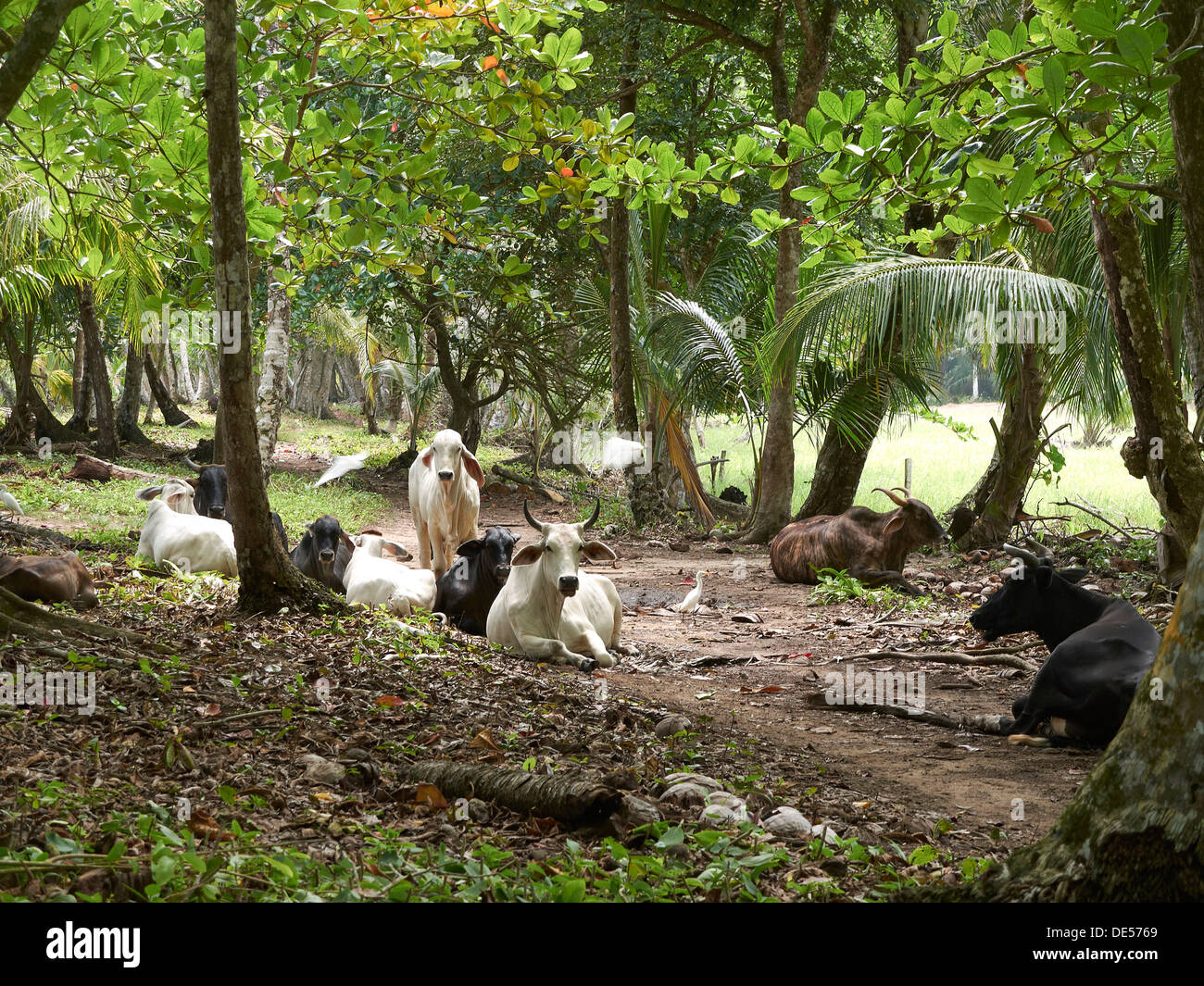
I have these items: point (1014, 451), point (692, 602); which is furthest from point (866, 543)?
point (1014, 451)

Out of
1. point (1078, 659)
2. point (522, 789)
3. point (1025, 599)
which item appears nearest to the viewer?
point (522, 789)

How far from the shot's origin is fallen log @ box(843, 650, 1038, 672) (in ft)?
24.9

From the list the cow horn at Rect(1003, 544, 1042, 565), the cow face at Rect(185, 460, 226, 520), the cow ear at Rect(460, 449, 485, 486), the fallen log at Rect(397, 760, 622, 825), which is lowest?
the fallen log at Rect(397, 760, 622, 825)

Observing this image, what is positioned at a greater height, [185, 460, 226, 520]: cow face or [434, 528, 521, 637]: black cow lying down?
[185, 460, 226, 520]: cow face

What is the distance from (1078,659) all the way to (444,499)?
22.2 feet

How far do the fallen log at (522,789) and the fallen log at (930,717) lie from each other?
2.92 m

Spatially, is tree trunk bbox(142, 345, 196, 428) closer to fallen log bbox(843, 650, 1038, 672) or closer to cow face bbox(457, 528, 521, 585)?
cow face bbox(457, 528, 521, 585)

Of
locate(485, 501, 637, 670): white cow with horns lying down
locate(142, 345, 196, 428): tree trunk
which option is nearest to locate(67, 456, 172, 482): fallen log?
locate(142, 345, 196, 428): tree trunk

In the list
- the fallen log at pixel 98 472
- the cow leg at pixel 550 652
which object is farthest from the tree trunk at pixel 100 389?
the cow leg at pixel 550 652

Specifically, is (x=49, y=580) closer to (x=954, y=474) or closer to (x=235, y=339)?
(x=235, y=339)

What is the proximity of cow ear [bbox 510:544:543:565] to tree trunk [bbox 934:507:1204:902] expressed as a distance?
16.9ft

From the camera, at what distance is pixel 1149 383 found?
26.0 feet

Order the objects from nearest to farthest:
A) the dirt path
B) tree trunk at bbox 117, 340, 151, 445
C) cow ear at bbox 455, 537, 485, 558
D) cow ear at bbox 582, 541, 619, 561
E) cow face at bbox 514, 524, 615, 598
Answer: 1. the dirt path
2. cow face at bbox 514, 524, 615, 598
3. cow ear at bbox 582, 541, 619, 561
4. cow ear at bbox 455, 537, 485, 558
5. tree trunk at bbox 117, 340, 151, 445

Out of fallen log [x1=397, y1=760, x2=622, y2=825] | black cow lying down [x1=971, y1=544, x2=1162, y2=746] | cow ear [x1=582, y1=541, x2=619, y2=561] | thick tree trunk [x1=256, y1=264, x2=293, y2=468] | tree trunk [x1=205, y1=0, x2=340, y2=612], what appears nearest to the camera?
fallen log [x1=397, y1=760, x2=622, y2=825]
